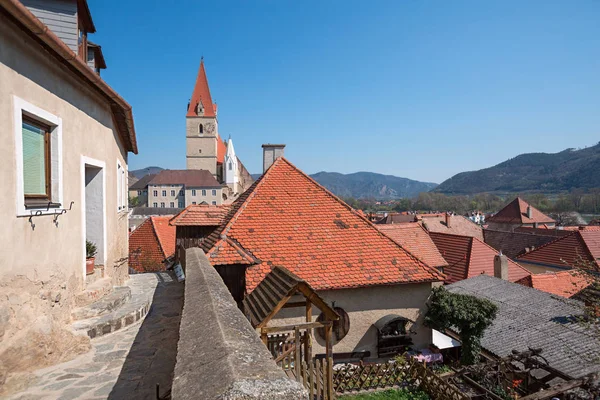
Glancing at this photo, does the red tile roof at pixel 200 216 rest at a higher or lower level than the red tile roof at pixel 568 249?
higher

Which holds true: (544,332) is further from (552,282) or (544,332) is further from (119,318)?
(119,318)

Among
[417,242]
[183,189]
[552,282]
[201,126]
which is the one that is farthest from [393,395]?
[183,189]

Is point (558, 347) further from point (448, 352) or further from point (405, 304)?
point (405, 304)

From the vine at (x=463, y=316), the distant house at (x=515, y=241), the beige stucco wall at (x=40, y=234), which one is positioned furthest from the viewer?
the distant house at (x=515, y=241)

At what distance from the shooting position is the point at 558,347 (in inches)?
469

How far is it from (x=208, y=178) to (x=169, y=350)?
80.8 meters

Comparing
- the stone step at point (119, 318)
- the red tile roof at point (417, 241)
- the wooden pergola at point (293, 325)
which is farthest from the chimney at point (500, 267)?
the stone step at point (119, 318)

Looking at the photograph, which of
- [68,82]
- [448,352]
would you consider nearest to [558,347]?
[448,352]

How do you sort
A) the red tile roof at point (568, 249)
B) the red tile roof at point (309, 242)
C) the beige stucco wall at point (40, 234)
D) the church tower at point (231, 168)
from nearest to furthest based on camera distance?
the beige stucco wall at point (40, 234) → the red tile roof at point (309, 242) → the red tile roof at point (568, 249) → the church tower at point (231, 168)

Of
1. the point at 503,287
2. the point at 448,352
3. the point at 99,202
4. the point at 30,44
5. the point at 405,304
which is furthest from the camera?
the point at 503,287

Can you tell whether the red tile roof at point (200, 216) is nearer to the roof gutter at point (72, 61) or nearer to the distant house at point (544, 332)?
the roof gutter at point (72, 61)

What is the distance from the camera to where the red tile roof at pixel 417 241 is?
1831 centimetres

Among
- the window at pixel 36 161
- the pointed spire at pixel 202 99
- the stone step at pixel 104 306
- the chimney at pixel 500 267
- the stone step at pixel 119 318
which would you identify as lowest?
the chimney at pixel 500 267

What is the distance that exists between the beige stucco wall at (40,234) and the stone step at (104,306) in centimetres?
25
